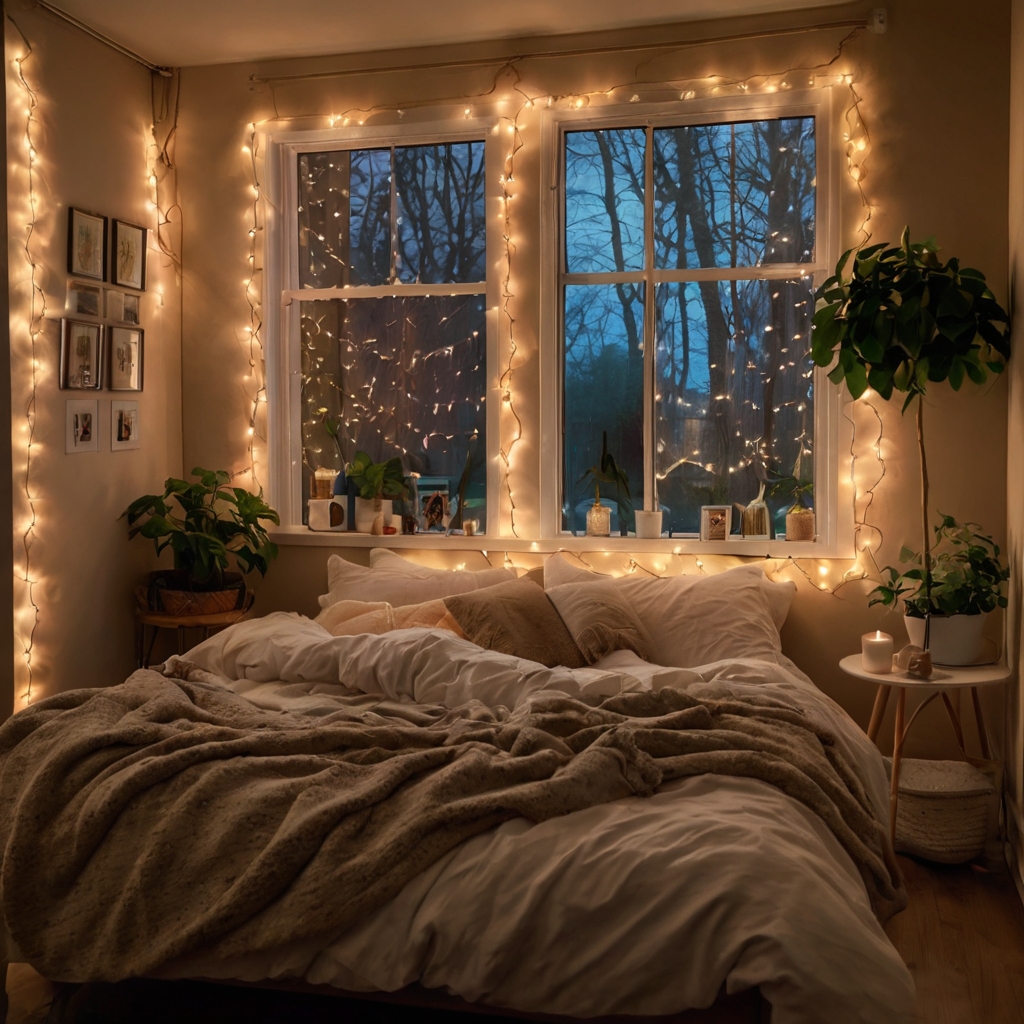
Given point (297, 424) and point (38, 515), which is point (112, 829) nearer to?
point (38, 515)

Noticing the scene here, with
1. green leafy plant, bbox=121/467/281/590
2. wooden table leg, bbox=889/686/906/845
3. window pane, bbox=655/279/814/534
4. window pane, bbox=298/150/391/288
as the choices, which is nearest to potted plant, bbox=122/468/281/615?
green leafy plant, bbox=121/467/281/590

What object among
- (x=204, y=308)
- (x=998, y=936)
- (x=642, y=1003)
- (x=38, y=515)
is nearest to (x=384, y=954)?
(x=642, y=1003)

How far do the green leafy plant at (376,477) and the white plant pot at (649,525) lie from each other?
1014mm

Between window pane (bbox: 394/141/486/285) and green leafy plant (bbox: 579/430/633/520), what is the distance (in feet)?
2.94

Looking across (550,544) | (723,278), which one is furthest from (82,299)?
(723,278)

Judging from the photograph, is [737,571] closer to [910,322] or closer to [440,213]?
[910,322]

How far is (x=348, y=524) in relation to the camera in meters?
4.51

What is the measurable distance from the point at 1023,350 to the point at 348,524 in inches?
104

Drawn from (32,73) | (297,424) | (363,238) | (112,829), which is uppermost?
(32,73)

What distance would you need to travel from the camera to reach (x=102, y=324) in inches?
161

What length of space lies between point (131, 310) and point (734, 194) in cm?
242

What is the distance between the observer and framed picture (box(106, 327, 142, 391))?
414 centimetres

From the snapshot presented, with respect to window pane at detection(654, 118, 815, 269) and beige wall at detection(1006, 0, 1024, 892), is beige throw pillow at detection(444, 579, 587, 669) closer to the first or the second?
beige wall at detection(1006, 0, 1024, 892)

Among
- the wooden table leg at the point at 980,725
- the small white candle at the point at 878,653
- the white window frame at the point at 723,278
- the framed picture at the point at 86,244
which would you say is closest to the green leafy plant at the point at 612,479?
the white window frame at the point at 723,278
